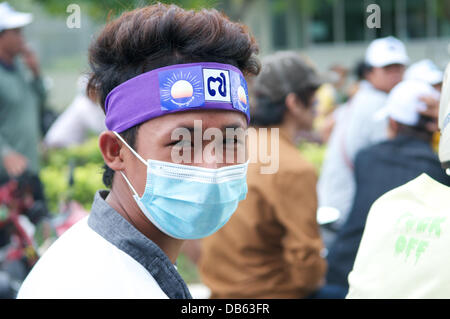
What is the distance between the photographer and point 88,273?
4.83 ft

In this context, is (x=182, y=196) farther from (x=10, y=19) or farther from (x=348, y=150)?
(x=10, y=19)

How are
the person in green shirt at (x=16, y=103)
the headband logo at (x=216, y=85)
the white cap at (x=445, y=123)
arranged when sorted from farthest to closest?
1. the person in green shirt at (x=16, y=103)
2. the headband logo at (x=216, y=85)
3. the white cap at (x=445, y=123)

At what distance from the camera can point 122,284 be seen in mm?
1503

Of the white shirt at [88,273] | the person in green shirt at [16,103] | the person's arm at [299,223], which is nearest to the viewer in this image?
the white shirt at [88,273]

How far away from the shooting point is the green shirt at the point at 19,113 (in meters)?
5.38

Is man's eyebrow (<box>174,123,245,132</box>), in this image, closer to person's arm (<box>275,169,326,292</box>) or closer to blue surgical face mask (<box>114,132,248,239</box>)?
blue surgical face mask (<box>114,132,248,239</box>)

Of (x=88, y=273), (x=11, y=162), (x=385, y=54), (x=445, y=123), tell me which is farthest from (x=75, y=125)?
(x=445, y=123)

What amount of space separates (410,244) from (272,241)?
1838 mm

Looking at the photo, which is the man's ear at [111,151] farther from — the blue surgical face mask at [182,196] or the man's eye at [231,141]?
the man's eye at [231,141]

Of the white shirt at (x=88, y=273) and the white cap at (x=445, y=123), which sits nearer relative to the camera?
the white shirt at (x=88, y=273)

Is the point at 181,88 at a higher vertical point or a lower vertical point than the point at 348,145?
higher

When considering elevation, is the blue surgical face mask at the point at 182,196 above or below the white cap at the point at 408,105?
above

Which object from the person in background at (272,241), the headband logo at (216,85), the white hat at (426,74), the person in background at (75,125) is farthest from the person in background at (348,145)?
the headband logo at (216,85)

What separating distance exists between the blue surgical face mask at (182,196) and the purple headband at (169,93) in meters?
0.11
